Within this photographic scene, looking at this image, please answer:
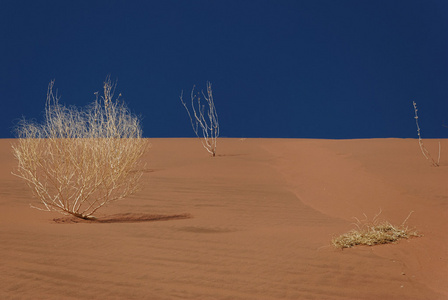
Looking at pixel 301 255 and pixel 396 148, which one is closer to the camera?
pixel 301 255

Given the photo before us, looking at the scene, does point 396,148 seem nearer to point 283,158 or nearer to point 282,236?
point 283,158

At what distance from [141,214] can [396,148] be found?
35.4ft

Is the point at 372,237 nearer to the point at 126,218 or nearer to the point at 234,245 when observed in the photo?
the point at 234,245

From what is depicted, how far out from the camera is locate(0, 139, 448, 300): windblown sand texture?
13.6 feet

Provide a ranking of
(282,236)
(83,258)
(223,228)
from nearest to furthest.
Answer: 1. (83,258)
2. (282,236)
3. (223,228)

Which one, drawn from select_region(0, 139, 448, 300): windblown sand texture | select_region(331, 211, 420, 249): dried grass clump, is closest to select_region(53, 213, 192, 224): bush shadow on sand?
select_region(0, 139, 448, 300): windblown sand texture

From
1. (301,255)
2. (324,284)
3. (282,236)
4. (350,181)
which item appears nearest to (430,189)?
(350,181)

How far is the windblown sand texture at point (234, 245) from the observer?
4.16 metres

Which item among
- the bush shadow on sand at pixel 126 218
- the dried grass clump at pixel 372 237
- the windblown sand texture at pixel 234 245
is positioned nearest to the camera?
the windblown sand texture at pixel 234 245

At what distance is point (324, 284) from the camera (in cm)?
424

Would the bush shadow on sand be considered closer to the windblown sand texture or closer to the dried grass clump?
the windblown sand texture

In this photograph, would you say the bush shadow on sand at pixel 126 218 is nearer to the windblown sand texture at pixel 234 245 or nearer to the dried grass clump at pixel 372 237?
the windblown sand texture at pixel 234 245

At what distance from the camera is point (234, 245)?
18.0 feet

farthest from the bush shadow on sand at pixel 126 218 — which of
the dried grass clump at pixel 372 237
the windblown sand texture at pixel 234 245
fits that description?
the dried grass clump at pixel 372 237
